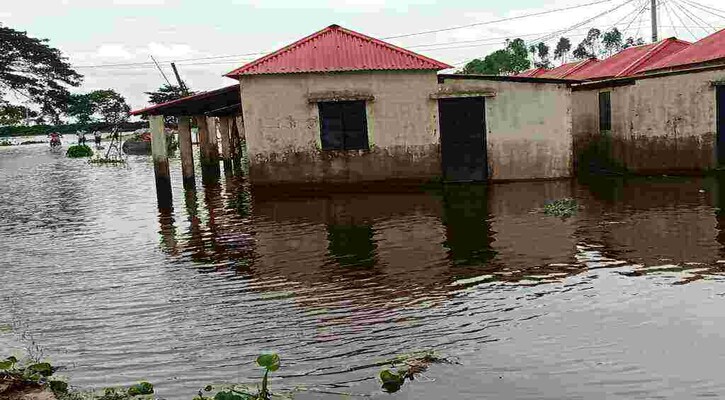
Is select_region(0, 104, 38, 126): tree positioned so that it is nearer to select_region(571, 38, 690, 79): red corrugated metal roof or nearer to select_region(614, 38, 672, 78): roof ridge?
select_region(571, 38, 690, 79): red corrugated metal roof

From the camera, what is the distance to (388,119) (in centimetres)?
1941

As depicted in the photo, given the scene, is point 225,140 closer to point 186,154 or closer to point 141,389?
point 186,154

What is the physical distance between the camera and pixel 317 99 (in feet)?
62.9

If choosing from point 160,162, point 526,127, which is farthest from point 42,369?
point 526,127

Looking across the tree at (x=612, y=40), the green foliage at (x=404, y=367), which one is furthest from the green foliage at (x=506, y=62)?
the green foliage at (x=404, y=367)

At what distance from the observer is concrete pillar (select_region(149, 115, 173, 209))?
1884 centimetres

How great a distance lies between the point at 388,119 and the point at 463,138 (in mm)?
2243

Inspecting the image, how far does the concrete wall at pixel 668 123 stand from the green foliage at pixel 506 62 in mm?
49641

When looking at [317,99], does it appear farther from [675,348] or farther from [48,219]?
[675,348]

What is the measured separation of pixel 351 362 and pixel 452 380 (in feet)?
3.28

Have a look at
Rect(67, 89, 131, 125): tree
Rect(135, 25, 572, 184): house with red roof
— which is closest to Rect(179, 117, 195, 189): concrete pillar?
Rect(135, 25, 572, 184): house with red roof

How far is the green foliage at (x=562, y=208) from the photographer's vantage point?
45.6ft

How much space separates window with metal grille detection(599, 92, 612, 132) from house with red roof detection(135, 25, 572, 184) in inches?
129

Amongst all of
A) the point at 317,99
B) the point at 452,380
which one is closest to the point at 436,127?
the point at 317,99
